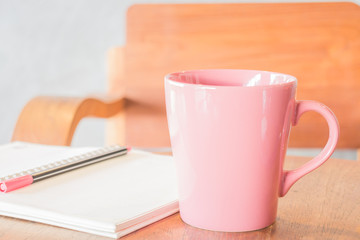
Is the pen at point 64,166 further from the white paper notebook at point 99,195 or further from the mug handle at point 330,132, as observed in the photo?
the mug handle at point 330,132

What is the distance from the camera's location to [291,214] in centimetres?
43

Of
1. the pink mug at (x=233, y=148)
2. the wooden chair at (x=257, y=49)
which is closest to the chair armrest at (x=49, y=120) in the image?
the wooden chair at (x=257, y=49)

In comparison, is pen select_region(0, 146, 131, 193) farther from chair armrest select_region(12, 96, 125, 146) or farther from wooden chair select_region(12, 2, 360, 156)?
wooden chair select_region(12, 2, 360, 156)

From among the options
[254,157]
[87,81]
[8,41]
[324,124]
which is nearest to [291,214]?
[254,157]

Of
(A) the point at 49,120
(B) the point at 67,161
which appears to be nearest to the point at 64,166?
(B) the point at 67,161

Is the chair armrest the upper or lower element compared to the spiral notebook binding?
lower

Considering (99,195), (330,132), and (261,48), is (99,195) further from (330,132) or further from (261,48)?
(261,48)

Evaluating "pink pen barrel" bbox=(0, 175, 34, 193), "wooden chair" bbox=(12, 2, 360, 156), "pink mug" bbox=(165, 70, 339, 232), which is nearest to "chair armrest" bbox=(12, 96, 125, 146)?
"wooden chair" bbox=(12, 2, 360, 156)

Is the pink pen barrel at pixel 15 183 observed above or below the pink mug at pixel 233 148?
below

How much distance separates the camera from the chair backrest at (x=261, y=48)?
1.10 metres

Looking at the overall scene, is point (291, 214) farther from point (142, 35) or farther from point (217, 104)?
point (142, 35)

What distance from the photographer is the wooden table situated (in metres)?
0.38

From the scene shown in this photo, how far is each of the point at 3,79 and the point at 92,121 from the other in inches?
13.2

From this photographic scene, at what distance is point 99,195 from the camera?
0.44 m
